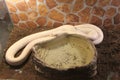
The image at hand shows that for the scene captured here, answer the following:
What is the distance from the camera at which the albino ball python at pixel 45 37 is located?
1.47m

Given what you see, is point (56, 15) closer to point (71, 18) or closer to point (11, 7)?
point (71, 18)

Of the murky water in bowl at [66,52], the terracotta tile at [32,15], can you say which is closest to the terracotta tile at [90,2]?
the murky water in bowl at [66,52]

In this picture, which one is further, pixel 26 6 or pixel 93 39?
pixel 26 6

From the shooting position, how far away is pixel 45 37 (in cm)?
153

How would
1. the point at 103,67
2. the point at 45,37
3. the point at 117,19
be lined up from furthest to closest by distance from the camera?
the point at 117,19 → the point at 45,37 → the point at 103,67

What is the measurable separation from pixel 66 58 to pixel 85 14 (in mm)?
344

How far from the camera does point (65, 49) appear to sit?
4.90ft

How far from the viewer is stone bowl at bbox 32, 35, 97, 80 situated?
4.28 ft

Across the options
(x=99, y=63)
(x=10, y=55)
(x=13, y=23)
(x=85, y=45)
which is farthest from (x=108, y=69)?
(x=13, y=23)

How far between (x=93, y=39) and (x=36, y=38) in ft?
1.13

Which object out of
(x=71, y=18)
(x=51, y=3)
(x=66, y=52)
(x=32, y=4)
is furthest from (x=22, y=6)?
(x=66, y=52)

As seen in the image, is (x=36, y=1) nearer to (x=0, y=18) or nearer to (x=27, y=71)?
(x=0, y=18)

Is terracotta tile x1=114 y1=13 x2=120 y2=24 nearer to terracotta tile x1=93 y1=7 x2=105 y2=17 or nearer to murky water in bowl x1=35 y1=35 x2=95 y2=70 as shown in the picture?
terracotta tile x1=93 y1=7 x2=105 y2=17

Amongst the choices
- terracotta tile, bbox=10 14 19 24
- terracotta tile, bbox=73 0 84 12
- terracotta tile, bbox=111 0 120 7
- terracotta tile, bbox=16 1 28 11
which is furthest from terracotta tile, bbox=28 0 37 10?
terracotta tile, bbox=111 0 120 7
